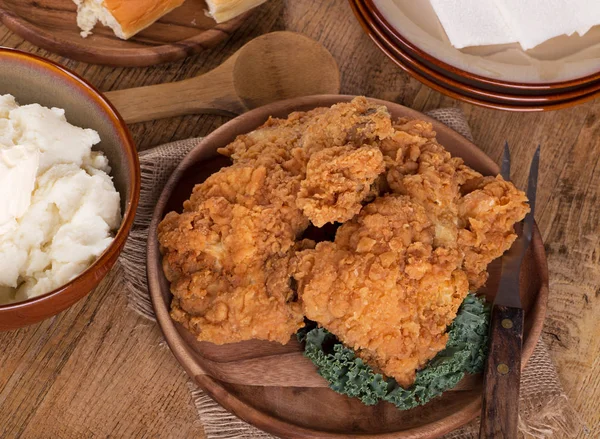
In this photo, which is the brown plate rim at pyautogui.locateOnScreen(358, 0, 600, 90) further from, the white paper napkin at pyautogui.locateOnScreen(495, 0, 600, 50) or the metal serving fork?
the metal serving fork

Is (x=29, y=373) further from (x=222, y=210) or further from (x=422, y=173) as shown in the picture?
(x=422, y=173)

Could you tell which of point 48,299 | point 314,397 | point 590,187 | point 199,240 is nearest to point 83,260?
point 48,299

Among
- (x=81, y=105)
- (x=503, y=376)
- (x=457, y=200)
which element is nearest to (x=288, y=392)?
(x=503, y=376)

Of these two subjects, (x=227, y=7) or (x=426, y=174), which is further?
(x=227, y=7)

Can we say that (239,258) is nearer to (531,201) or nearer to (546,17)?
(531,201)

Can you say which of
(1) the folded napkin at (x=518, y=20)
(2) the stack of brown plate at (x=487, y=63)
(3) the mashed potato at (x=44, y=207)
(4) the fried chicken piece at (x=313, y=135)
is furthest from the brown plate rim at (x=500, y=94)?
(3) the mashed potato at (x=44, y=207)

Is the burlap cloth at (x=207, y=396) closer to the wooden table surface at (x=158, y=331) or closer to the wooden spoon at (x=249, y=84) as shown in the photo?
the wooden table surface at (x=158, y=331)
